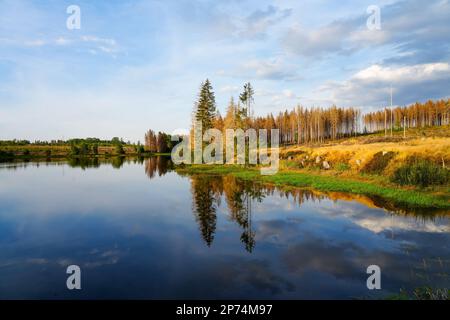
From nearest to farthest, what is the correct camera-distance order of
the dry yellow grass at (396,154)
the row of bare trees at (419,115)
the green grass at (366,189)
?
the green grass at (366,189) → the dry yellow grass at (396,154) → the row of bare trees at (419,115)

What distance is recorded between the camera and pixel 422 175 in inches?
851

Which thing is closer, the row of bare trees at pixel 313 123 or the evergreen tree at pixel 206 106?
the evergreen tree at pixel 206 106

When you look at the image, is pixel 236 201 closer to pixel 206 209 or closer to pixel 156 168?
pixel 206 209

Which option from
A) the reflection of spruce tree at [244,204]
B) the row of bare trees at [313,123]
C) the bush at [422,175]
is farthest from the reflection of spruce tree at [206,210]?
the row of bare trees at [313,123]

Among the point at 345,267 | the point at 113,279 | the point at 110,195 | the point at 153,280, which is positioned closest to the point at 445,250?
the point at 345,267

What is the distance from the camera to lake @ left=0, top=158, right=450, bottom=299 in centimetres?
849

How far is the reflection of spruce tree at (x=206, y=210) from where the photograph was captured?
14.4 metres

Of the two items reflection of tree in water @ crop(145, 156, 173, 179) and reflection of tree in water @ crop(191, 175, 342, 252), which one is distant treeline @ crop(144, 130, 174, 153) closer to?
reflection of tree in water @ crop(145, 156, 173, 179)

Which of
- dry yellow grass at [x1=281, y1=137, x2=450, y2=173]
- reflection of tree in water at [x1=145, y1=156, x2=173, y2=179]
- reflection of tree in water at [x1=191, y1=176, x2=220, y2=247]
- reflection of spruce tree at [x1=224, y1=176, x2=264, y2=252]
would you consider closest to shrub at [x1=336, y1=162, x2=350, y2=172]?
dry yellow grass at [x1=281, y1=137, x2=450, y2=173]

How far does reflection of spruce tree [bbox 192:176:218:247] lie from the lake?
8 cm

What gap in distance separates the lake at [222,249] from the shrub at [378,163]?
30.3 ft

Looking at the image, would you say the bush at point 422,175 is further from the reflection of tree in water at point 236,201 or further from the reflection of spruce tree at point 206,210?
the reflection of spruce tree at point 206,210
